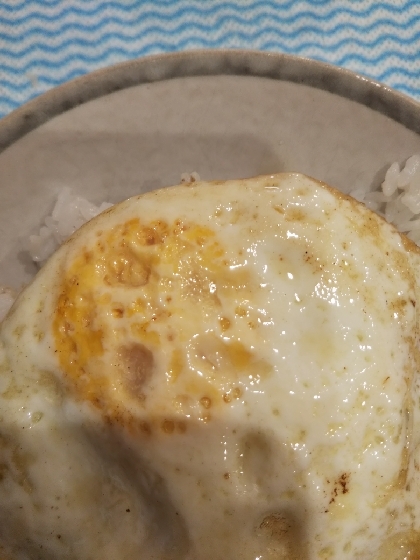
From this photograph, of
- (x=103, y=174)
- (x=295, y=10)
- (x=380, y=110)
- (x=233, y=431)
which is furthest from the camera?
(x=295, y=10)

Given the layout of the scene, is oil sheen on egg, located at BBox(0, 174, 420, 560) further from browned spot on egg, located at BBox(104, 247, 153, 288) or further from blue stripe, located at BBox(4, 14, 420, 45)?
blue stripe, located at BBox(4, 14, 420, 45)

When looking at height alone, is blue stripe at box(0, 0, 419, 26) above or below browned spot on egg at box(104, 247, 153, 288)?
above

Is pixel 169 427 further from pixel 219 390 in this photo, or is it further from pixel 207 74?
pixel 207 74

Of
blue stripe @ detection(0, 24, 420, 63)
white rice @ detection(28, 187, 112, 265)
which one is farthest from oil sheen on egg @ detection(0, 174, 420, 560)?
blue stripe @ detection(0, 24, 420, 63)

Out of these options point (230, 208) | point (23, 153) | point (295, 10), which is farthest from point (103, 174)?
point (295, 10)

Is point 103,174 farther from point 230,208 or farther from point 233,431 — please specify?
point 233,431
